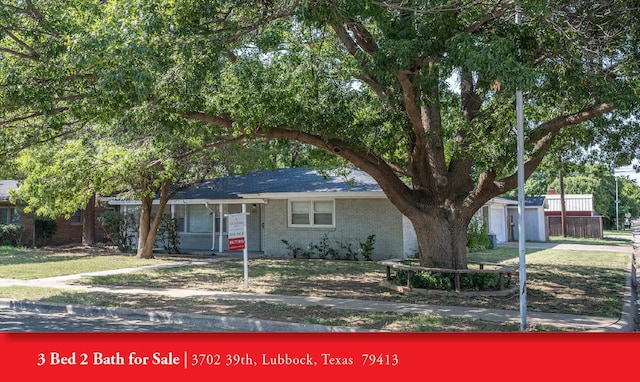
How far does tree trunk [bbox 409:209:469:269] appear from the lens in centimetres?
1276

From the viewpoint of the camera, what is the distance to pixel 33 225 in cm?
2955

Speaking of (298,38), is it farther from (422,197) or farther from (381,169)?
(422,197)

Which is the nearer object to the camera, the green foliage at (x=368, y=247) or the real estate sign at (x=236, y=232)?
the real estate sign at (x=236, y=232)

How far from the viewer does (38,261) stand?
67.3 feet

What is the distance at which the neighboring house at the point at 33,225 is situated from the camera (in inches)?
1166

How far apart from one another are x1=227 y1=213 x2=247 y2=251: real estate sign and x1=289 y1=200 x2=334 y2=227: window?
30.0ft

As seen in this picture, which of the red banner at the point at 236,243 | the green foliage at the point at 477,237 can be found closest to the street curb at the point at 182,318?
the red banner at the point at 236,243

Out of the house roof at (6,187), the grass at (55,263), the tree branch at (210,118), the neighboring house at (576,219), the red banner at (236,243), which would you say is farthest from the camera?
the neighboring house at (576,219)

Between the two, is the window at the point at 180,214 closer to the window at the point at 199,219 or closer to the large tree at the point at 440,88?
the window at the point at 199,219

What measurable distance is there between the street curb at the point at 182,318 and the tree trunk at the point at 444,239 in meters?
5.01

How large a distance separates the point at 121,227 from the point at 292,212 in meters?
9.19

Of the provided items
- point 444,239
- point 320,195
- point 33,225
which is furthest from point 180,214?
point 444,239

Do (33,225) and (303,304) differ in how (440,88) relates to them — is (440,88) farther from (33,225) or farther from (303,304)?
(33,225)

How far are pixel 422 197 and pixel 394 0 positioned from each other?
4.94 metres
